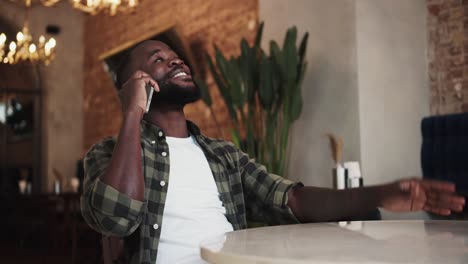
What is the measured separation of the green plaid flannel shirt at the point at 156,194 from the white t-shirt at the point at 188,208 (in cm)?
3

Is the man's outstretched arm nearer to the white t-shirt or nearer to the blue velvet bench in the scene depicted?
the white t-shirt

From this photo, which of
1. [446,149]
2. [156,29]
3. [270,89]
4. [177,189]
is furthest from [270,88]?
[156,29]

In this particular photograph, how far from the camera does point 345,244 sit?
103cm

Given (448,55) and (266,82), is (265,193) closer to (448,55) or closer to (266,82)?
(266,82)

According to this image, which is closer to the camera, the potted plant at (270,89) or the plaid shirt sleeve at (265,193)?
the plaid shirt sleeve at (265,193)

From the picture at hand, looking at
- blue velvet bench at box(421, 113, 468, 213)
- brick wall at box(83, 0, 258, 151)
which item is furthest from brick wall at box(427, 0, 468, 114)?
brick wall at box(83, 0, 258, 151)

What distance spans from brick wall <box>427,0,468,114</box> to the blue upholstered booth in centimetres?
20

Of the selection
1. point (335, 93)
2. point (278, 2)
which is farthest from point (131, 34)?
point (335, 93)

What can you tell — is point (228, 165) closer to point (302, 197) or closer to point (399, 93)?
point (302, 197)

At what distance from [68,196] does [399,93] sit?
3816 mm

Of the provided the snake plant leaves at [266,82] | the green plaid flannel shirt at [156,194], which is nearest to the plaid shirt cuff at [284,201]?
the green plaid flannel shirt at [156,194]

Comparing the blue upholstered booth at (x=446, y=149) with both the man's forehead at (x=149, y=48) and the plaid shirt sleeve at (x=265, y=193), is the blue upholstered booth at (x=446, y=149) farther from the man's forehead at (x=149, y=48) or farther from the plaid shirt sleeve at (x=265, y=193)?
the man's forehead at (x=149, y=48)

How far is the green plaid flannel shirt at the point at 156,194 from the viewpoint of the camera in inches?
51.6

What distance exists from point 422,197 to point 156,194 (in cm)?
65
